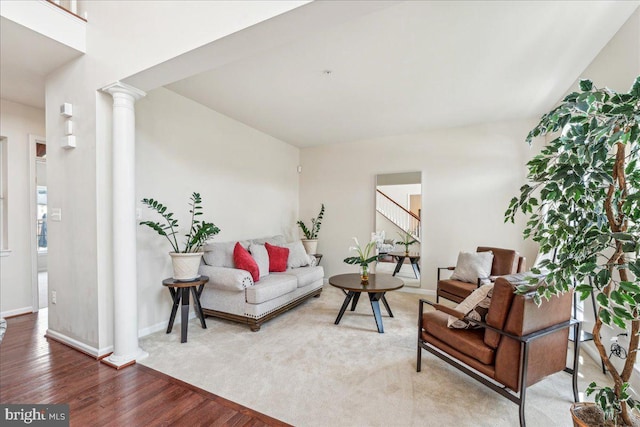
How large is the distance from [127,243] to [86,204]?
57cm

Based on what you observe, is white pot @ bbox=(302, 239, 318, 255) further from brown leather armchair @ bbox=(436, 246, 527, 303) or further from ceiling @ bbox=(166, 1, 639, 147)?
brown leather armchair @ bbox=(436, 246, 527, 303)

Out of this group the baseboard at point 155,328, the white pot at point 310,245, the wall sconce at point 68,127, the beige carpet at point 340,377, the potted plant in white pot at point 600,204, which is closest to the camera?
the potted plant in white pot at point 600,204

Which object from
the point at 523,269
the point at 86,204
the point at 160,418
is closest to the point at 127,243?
the point at 86,204

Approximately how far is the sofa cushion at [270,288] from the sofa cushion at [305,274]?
0.44 feet

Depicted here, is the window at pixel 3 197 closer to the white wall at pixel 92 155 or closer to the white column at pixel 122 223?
the white wall at pixel 92 155

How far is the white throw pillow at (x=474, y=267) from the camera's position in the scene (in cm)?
391

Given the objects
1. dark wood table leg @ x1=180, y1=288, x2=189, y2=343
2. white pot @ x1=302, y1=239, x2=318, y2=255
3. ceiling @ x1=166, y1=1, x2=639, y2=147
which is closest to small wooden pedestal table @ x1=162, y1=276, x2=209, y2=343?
dark wood table leg @ x1=180, y1=288, x2=189, y2=343

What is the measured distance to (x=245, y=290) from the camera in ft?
11.1

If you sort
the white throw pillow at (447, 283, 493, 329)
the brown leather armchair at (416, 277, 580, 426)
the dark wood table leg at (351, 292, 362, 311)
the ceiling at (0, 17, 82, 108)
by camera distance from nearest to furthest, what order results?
the brown leather armchair at (416, 277, 580, 426)
the white throw pillow at (447, 283, 493, 329)
the ceiling at (0, 17, 82, 108)
the dark wood table leg at (351, 292, 362, 311)

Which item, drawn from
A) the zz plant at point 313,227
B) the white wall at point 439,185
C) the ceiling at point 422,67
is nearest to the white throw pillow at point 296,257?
the zz plant at point 313,227

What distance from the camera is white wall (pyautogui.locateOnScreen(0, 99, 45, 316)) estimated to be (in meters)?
3.73

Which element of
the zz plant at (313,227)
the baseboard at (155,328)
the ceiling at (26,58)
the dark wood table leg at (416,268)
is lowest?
the baseboard at (155,328)

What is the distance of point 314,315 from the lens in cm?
387

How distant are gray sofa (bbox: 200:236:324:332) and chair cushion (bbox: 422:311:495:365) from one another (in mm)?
1744
